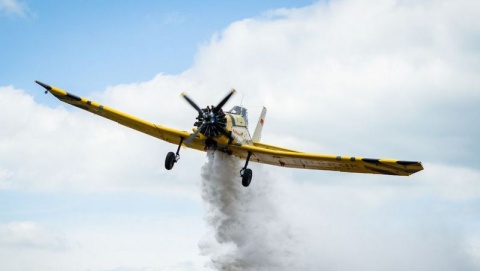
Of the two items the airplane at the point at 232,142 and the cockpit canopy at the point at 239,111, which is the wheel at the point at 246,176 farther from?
the cockpit canopy at the point at 239,111

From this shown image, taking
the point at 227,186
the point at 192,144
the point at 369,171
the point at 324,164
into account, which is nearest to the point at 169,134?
the point at 192,144

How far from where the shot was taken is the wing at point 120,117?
40531mm

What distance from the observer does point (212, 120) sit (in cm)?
3638

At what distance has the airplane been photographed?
3647 cm

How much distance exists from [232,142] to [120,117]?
7489 millimetres

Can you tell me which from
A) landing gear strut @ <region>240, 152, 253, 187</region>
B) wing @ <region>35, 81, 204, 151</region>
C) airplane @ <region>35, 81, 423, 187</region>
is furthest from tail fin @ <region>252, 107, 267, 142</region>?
landing gear strut @ <region>240, 152, 253, 187</region>

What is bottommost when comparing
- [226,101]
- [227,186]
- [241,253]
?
[241,253]

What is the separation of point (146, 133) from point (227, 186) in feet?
19.4

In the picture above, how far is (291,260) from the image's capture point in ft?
153

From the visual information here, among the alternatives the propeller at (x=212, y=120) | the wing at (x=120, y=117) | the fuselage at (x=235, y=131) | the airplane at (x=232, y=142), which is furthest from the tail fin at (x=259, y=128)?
the propeller at (x=212, y=120)

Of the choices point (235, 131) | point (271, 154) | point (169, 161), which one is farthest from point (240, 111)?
point (169, 161)

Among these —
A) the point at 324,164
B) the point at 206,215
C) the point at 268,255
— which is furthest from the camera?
the point at 268,255

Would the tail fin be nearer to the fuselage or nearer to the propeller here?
the fuselage

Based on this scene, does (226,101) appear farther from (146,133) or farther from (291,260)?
(291,260)
